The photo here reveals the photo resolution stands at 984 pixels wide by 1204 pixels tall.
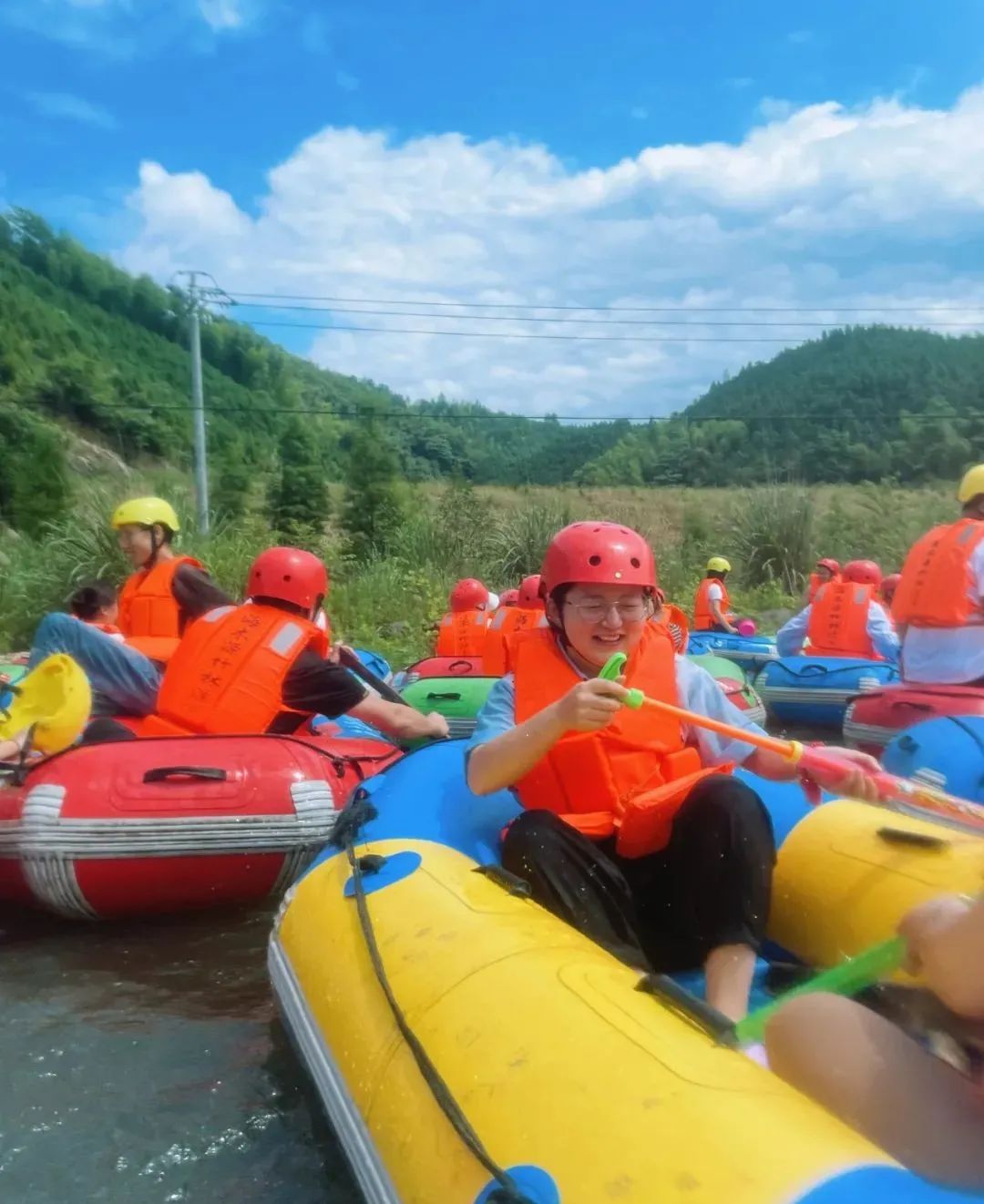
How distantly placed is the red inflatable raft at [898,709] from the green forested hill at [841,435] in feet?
81.4

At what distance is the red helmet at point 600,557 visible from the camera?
110 inches

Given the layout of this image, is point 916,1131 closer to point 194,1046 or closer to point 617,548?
point 617,548

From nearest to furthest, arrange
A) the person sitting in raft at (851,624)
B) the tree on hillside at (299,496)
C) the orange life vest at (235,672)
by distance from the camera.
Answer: the orange life vest at (235,672), the person sitting in raft at (851,624), the tree on hillside at (299,496)

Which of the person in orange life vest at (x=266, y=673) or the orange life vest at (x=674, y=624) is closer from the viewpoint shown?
the orange life vest at (x=674, y=624)

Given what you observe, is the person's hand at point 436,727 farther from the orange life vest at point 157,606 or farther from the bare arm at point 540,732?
the bare arm at point 540,732

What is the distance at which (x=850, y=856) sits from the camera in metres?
2.86

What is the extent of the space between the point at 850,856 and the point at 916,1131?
1357 millimetres

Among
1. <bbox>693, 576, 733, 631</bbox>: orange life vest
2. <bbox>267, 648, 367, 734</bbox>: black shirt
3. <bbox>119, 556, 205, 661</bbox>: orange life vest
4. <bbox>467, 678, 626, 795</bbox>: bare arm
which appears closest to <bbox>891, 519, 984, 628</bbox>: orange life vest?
<bbox>267, 648, 367, 734</bbox>: black shirt

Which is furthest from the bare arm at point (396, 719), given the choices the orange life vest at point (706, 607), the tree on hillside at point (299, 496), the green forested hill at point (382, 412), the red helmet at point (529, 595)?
the tree on hillside at point (299, 496)

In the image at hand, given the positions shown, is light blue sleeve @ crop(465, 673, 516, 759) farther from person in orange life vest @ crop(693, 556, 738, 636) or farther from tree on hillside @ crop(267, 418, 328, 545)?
tree on hillside @ crop(267, 418, 328, 545)

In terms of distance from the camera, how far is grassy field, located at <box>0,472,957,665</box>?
13312 millimetres

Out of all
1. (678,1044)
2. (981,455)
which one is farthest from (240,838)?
(981,455)

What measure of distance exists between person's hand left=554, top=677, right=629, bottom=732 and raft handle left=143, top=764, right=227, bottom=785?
1909 millimetres

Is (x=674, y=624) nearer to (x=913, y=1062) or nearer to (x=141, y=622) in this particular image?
(x=141, y=622)
